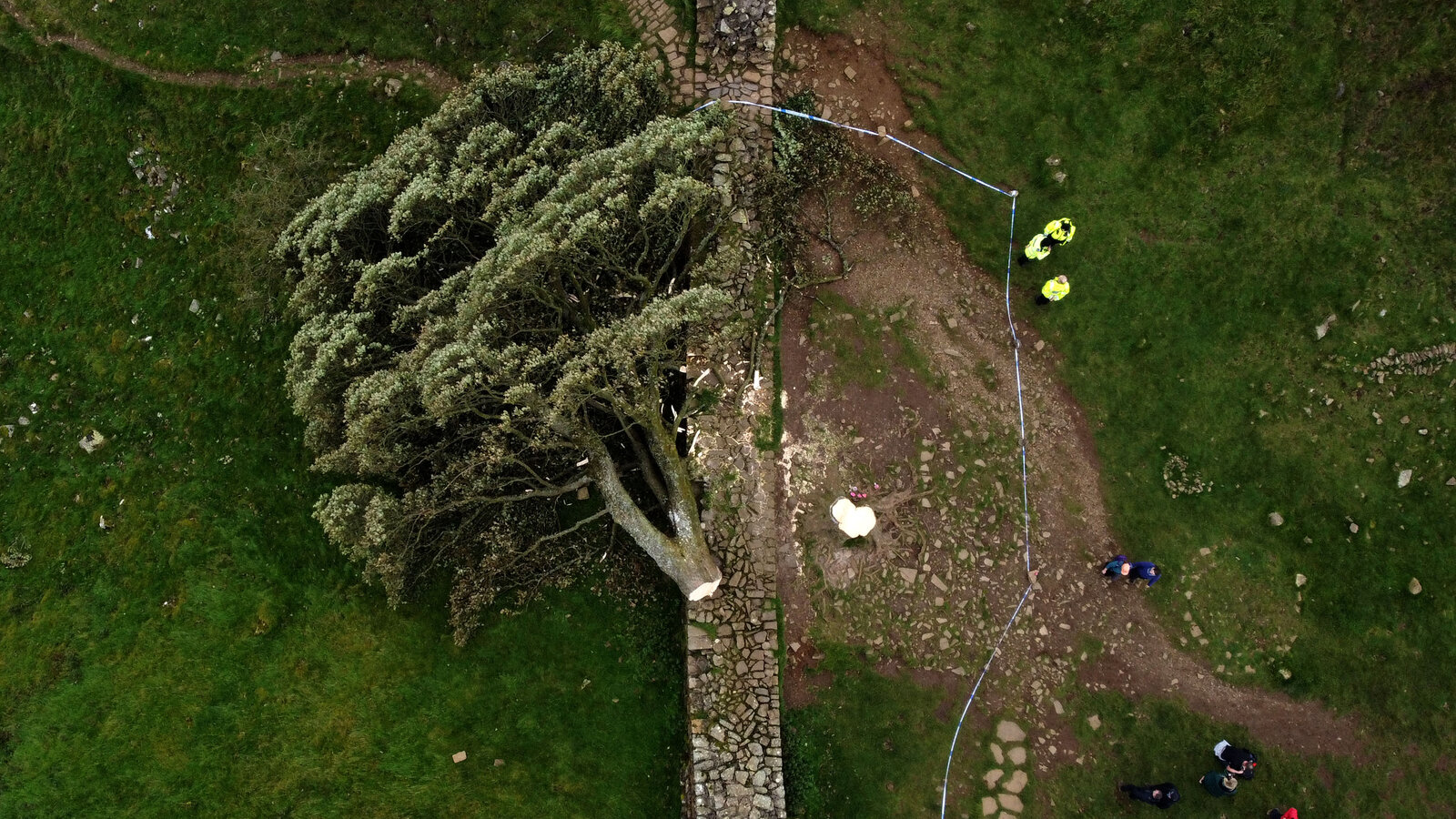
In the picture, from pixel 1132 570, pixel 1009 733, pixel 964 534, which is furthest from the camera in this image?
pixel 964 534

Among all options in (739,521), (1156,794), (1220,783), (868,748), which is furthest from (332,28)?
(1220,783)

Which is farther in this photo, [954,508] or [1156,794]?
[954,508]

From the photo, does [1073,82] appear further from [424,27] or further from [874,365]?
[424,27]

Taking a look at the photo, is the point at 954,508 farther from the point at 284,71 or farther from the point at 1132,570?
the point at 284,71

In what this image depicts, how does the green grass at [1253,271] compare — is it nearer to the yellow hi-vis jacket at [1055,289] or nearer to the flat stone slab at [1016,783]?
the yellow hi-vis jacket at [1055,289]

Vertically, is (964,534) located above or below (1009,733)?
above

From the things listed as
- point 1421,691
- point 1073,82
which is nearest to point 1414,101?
point 1073,82

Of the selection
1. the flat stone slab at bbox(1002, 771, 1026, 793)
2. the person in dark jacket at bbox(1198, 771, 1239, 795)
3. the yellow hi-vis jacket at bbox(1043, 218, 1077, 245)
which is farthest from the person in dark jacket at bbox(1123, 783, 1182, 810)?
the yellow hi-vis jacket at bbox(1043, 218, 1077, 245)
